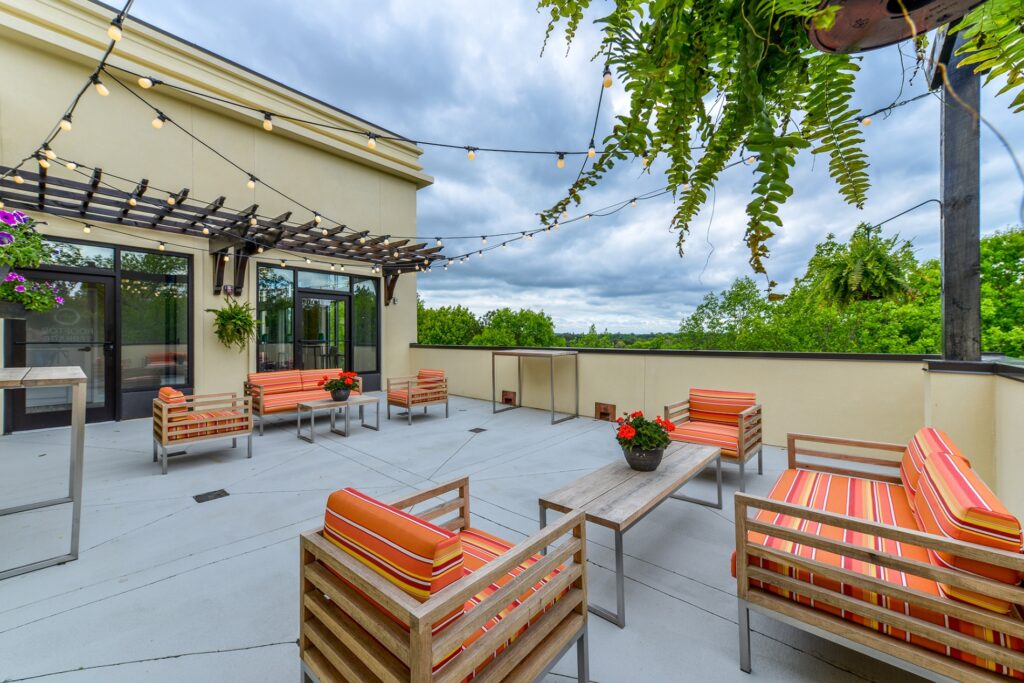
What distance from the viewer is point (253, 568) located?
235cm

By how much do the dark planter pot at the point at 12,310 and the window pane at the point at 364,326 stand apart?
4.66m

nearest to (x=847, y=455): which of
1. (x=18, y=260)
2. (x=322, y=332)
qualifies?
(x=18, y=260)

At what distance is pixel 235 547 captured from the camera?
101 inches

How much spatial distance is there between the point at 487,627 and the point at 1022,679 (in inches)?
63.5

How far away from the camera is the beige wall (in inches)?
219

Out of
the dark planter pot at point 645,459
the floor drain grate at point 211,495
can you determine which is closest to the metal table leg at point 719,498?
the dark planter pot at point 645,459

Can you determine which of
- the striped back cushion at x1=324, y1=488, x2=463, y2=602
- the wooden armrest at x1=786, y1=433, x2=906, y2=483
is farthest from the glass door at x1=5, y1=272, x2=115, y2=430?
the wooden armrest at x1=786, y1=433, x2=906, y2=483

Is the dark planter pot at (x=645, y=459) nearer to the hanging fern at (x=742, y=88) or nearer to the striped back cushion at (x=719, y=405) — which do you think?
the striped back cushion at (x=719, y=405)

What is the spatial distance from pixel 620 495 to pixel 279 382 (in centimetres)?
565

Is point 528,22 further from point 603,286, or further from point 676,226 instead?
point 603,286

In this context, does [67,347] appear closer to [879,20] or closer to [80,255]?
[80,255]

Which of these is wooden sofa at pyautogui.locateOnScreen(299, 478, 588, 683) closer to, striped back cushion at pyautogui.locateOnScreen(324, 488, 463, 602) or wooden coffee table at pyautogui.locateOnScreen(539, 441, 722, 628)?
striped back cushion at pyautogui.locateOnScreen(324, 488, 463, 602)

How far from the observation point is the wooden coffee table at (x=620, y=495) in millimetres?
1997

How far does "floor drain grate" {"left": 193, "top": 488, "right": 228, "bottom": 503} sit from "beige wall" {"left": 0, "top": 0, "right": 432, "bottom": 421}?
14.4ft
